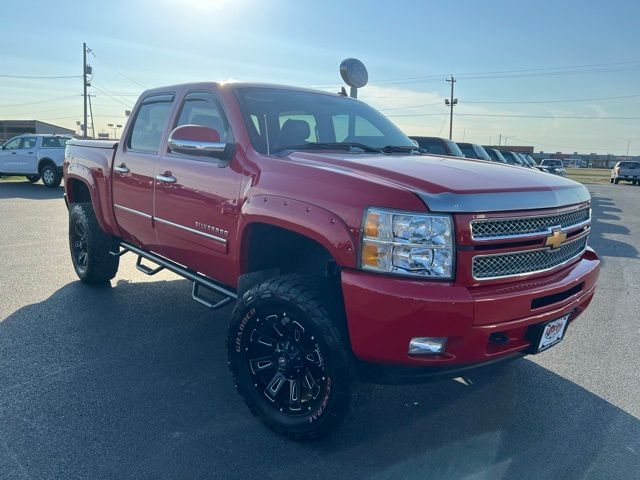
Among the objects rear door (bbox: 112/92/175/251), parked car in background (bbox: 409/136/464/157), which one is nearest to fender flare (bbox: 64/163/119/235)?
rear door (bbox: 112/92/175/251)

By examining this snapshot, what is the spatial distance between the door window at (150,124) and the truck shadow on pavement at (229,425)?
A: 1626 mm

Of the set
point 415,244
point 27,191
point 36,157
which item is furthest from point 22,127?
point 415,244

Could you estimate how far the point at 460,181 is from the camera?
2.67 m

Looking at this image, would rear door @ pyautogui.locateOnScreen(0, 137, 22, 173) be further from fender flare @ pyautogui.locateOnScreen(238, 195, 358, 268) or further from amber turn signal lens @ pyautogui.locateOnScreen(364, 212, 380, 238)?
amber turn signal lens @ pyautogui.locateOnScreen(364, 212, 380, 238)

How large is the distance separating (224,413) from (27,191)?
15534 millimetres

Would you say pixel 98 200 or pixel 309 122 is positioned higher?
pixel 309 122

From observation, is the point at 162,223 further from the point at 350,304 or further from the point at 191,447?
the point at 350,304

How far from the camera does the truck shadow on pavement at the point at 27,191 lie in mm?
14540

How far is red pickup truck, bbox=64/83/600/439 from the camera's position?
7.92ft

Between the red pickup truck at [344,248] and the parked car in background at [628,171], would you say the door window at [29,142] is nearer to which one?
the red pickup truck at [344,248]

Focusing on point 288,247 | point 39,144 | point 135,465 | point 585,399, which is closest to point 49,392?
point 135,465

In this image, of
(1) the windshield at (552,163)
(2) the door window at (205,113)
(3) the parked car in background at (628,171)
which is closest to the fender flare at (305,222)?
(2) the door window at (205,113)

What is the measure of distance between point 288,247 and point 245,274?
324 mm

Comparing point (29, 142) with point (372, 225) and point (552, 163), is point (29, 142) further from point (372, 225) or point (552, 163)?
point (552, 163)
